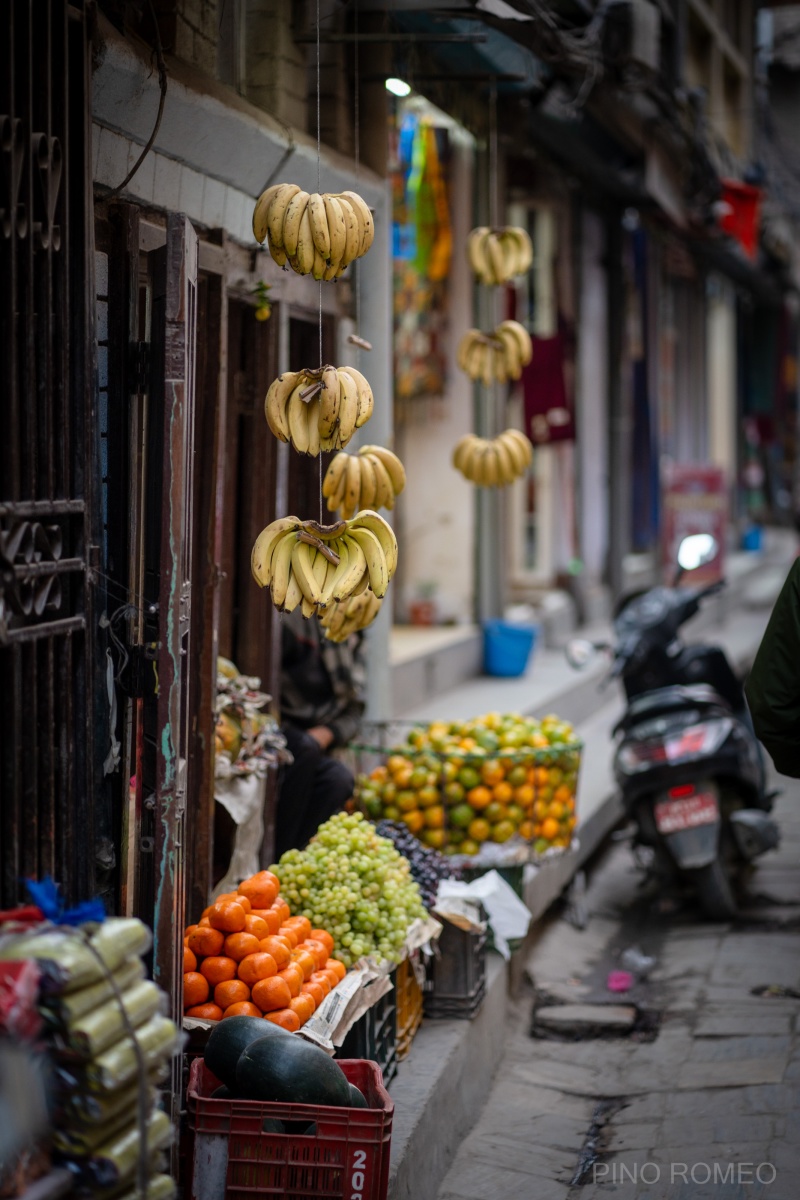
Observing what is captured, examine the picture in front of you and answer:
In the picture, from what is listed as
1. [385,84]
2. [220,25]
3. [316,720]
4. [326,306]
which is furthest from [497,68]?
[316,720]

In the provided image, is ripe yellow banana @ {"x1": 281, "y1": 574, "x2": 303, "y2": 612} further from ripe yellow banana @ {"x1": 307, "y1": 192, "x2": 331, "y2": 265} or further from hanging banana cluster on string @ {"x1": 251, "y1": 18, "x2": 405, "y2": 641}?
ripe yellow banana @ {"x1": 307, "y1": 192, "x2": 331, "y2": 265}

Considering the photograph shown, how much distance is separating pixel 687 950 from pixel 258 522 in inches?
116

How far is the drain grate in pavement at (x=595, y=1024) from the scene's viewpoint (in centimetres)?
603

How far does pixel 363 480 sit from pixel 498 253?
2293mm

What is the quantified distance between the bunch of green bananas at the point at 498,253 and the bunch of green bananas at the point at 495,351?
0.27 metres

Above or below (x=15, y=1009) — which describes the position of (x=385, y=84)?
above

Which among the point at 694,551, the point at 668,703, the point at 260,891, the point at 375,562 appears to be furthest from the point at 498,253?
Answer: the point at 260,891

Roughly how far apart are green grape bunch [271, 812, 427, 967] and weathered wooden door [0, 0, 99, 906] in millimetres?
1245

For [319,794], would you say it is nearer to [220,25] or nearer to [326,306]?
[326,306]

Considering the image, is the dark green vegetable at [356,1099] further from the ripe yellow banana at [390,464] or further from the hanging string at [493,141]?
the hanging string at [493,141]

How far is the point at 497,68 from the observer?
7461mm

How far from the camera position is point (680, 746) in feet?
22.9

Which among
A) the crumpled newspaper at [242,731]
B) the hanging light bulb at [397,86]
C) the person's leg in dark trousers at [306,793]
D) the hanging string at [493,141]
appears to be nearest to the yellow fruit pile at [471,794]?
the person's leg in dark trousers at [306,793]

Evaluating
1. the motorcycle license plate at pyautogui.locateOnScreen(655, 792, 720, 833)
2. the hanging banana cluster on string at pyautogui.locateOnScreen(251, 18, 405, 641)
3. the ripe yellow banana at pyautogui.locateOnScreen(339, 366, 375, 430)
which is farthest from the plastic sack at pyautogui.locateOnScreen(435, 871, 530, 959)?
the ripe yellow banana at pyautogui.locateOnScreen(339, 366, 375, 430)
